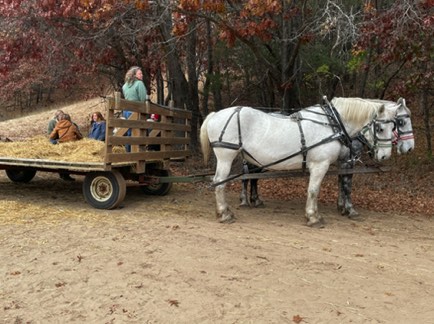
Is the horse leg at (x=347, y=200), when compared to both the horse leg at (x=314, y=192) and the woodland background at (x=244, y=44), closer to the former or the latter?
the horse leg at (x=314, y=192)

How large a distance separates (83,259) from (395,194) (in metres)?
7.06

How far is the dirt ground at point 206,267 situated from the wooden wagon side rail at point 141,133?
2.93 ft

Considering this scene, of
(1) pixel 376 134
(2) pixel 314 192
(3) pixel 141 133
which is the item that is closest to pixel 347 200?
(2) pixel 314 192

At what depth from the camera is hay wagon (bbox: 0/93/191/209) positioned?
682 cm

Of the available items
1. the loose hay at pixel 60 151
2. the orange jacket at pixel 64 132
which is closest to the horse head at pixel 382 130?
the loose hay at pixel 60 151

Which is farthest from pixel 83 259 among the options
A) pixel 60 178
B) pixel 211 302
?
pixel 60 178

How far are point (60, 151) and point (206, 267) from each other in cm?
391

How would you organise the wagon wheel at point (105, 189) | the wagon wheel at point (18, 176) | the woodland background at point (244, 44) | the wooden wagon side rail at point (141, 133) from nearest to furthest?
the wooden wagon side rail at point (141, 133) → the wagon wheel at point (105, 189) → the woodland background at point (244, 44) → the wagon wheel at point (18, 176)

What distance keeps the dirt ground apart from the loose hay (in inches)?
32.4

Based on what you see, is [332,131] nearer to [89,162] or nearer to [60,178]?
[89,162]

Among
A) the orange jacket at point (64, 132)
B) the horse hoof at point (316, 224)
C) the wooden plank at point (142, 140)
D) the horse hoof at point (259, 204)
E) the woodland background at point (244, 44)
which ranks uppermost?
the woodland background at point (244, 44)

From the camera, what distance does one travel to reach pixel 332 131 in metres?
6.75

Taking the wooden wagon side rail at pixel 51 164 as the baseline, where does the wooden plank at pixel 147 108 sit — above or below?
above

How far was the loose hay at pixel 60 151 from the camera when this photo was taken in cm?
729
